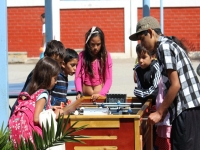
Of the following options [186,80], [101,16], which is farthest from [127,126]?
[101,16]

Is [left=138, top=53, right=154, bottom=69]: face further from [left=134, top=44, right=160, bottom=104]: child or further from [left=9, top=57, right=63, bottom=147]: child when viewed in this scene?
[left=9, top=57, right=63, bottom=147]: child

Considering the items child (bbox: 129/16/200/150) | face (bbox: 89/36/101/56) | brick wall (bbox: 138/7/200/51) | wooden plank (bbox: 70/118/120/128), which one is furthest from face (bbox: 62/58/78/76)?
brick wall (bbox: 138/7/200/51)

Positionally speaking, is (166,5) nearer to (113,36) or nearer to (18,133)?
(113,36)

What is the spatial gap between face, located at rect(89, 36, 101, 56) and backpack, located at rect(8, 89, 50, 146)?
6.08 feet

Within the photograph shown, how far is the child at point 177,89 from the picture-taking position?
4.55m

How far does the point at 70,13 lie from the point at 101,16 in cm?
143

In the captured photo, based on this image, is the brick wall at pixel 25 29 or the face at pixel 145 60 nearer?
the face at pixel 145 60

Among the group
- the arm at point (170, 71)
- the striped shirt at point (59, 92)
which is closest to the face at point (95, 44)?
the striped shirt at point (59, 92)

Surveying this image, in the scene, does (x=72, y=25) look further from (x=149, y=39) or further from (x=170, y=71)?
(x=170, y=71)

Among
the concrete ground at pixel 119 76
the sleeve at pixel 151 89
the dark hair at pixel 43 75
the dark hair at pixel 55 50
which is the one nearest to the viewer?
the dark hair at pixel 43 75

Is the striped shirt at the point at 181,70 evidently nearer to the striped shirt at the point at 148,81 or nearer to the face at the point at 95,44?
the striped shirt at the point at 148,81

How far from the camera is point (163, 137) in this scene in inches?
221

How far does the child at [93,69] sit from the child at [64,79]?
11.3 inches

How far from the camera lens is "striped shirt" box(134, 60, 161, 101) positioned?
5.77 metres
